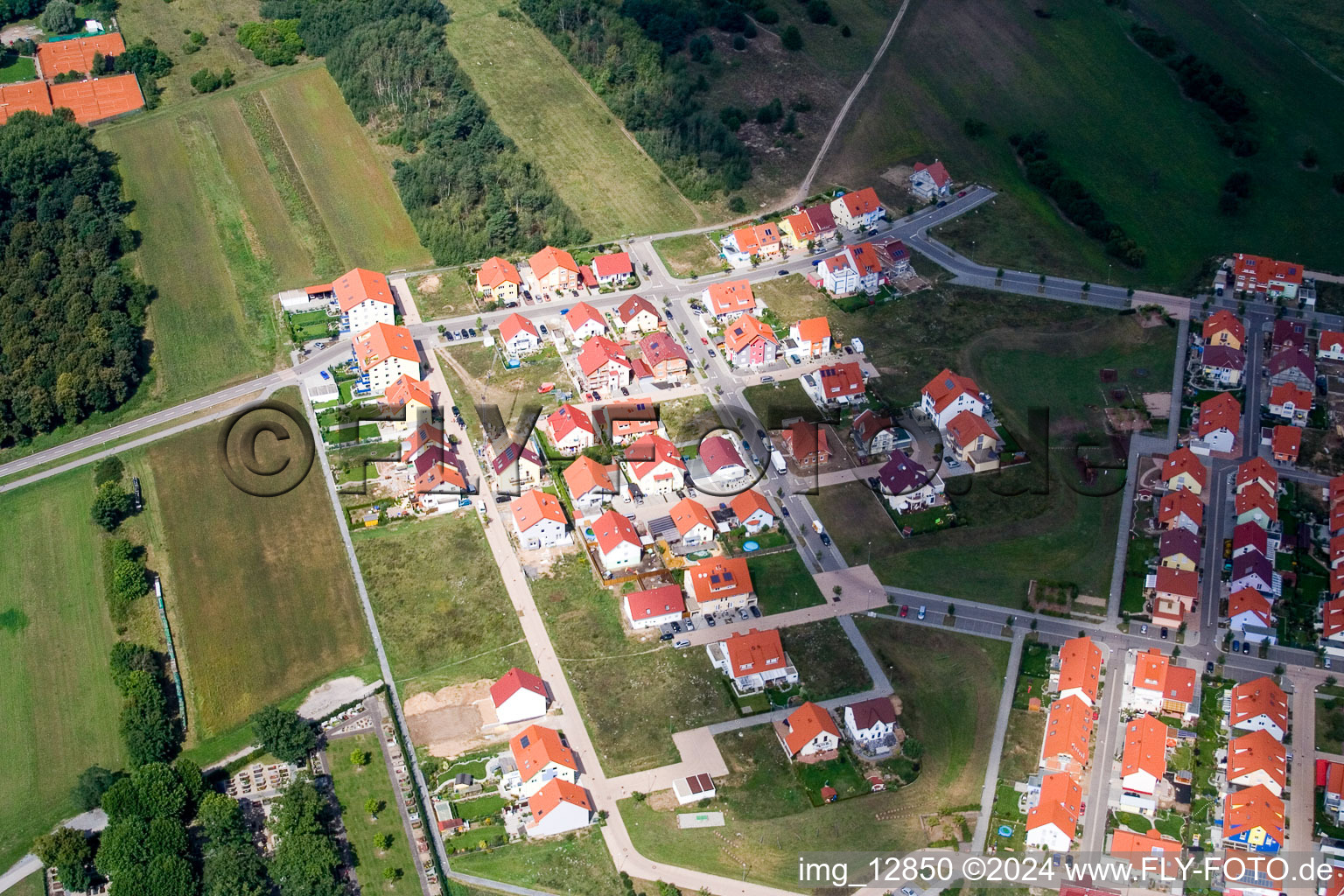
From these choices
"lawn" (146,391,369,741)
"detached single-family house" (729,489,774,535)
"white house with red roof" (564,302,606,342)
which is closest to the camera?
"lawn" (146,391,369,741)

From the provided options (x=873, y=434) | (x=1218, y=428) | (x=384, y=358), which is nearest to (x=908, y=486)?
(x=873, y=434)

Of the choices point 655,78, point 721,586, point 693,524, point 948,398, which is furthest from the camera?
point 655,78

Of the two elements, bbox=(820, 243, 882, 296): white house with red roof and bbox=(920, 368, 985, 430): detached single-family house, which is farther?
bbox=(820, 243, 882, 296): white house with red roof

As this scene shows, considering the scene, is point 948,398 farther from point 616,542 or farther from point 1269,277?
point 1269,277

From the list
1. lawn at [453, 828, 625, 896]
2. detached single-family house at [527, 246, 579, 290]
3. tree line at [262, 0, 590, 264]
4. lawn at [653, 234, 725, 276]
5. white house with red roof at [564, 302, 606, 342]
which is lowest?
lawn at [453, 828, 625, 896]

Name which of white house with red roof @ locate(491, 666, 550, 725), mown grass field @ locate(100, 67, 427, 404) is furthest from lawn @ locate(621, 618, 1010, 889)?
mown grass field @ locate(100, 67, 427, 404)

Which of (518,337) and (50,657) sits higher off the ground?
(518,337)

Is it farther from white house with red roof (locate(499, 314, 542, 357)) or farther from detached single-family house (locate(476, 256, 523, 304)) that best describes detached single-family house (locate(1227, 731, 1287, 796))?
detached single-family house (locate(476, 256, 523, 304))

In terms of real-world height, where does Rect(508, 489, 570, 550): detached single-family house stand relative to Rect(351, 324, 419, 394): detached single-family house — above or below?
below

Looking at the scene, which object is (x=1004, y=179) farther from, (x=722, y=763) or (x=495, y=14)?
(x=722, y=763)
